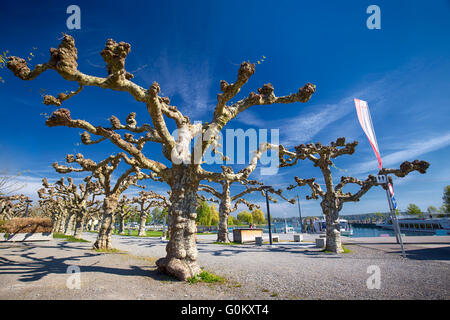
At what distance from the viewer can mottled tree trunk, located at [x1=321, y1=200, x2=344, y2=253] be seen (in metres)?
12.0

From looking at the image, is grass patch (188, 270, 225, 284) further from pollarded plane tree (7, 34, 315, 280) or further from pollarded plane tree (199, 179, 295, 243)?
pollarded plane tree (199, 179, 295, 243)

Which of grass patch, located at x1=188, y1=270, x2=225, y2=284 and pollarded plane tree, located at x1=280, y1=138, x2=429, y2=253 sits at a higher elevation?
pollarded plane tree, located at x1=280, y1=138, x2=429, y2=253

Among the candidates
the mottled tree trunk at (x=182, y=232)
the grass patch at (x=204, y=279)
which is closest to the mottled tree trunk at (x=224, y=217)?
the mottled tree trunk at (x=182, y=232)

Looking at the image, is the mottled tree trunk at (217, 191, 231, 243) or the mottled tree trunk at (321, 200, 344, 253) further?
the mottled tree trunk at (217, 191, 231, 243)

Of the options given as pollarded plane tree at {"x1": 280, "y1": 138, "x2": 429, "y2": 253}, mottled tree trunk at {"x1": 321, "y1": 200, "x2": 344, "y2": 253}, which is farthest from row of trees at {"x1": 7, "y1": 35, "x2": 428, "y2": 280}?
mottled tree trunk at {"x1": 321, "y1": 200, "x2": 344, "y2": 253}

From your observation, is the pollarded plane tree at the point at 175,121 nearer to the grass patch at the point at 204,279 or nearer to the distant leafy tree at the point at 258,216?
the grass patch at the point at 204,279

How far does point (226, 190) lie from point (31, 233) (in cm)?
2061

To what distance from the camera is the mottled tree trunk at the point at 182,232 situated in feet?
19.2

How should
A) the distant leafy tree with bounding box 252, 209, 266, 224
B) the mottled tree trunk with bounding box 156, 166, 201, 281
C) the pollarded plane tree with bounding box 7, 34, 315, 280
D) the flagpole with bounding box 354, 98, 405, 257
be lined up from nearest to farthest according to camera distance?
the pollarded plane tree with bounding box 7, 34, 315, 280, the mottled tree trunk with bounding box 156, 166, 201, 281, the flagpole with bounding box 354, 98, 405, 257, the distant leafy tree with bounding box 252, 209, 266, 224

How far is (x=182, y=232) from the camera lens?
6227 millimetres

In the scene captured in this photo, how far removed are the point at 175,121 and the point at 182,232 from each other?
4.67m

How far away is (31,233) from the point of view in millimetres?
18906

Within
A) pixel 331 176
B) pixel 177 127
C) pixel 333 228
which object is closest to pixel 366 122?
pixel 331 176
